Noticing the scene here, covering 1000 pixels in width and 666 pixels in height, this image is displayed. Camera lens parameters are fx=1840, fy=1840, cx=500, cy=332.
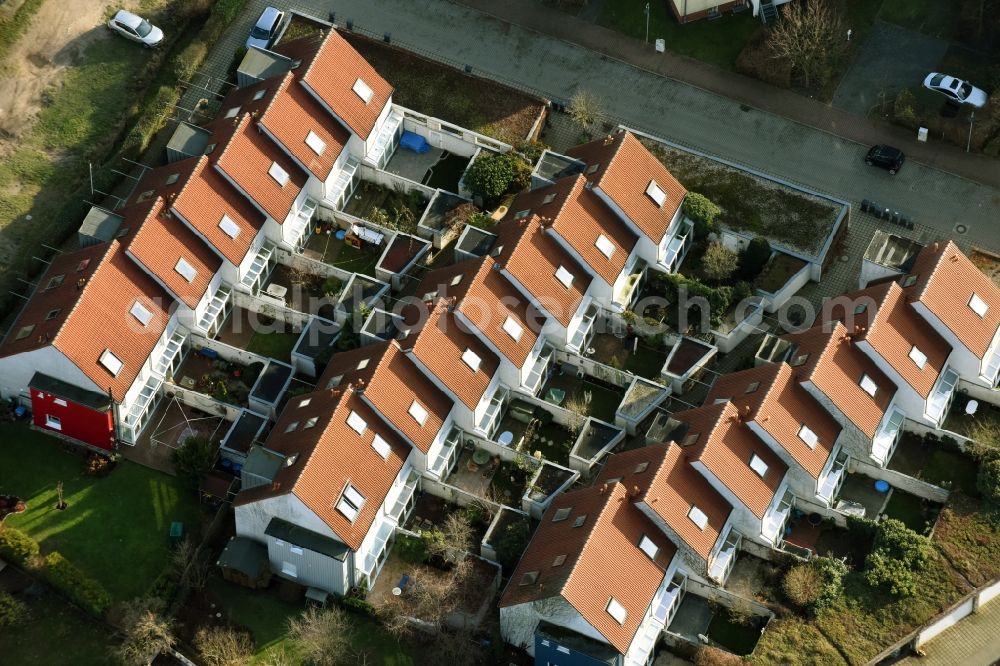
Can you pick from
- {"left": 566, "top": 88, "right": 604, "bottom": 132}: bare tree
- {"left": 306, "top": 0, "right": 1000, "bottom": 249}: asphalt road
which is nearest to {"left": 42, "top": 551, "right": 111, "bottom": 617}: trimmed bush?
{"left": 566, "top": 88, "right": 604, "bottom": 132}: bare tree

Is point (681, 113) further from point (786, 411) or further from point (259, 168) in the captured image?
point (259, 168)

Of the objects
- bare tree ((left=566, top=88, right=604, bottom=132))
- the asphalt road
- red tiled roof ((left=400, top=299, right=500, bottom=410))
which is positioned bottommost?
red tiled roof ((left=400, top=299, right=500, bottom=410))

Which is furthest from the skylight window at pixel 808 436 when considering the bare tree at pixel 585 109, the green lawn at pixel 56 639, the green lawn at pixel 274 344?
the green lawn at pixel 56 639

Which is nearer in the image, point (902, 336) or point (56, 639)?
point (56, 639)

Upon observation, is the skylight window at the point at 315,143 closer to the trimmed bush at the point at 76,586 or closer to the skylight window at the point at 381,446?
the skylight window at the point at 381,446

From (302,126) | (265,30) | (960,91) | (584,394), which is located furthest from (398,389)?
(960,91)

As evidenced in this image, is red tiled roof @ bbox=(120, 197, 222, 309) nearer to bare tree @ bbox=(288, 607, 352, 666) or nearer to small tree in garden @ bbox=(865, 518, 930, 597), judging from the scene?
bare tree @ bbox=(288, 607, 352, 666)
